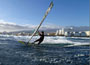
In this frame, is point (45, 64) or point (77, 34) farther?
point (77, 34)

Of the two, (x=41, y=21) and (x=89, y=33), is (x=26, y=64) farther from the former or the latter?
(x=89, y=33)

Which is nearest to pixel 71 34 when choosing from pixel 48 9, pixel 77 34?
pixel 77 34

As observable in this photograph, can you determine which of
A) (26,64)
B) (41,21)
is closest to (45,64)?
(26,64)

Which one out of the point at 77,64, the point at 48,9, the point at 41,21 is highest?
the point at 48,9

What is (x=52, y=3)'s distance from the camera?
2153 centimetres

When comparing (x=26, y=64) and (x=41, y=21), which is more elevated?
(x=41, y=21)

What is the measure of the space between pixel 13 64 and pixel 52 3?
55.2 feet

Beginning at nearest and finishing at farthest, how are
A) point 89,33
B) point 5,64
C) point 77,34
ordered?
point 5,64 → point 89,33 → point 77,34

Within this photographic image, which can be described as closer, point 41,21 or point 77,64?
point 77,64

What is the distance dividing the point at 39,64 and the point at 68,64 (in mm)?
1975

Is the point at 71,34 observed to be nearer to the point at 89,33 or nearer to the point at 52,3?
the point at 89,33

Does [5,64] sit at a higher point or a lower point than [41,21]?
lower

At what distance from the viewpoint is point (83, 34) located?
15612 cm

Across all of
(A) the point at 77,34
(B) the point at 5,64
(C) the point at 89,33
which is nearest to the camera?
(B) the point at 5,64
